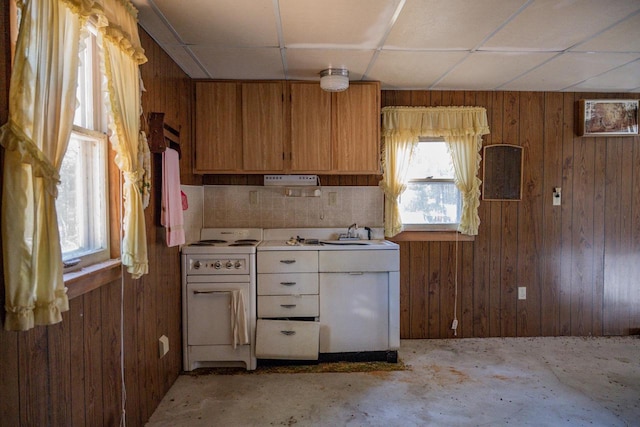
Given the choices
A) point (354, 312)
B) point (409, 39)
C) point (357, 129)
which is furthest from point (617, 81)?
point (354, 312)

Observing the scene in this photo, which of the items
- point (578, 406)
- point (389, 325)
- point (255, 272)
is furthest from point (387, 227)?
point (578, 406)

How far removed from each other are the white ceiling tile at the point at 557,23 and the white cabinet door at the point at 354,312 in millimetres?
1880

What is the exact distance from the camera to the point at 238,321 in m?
2.86

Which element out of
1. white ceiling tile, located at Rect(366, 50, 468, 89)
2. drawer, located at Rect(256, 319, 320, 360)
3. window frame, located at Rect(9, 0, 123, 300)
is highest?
white ceiling tile, located at Rect(366, 50, 468, 89)

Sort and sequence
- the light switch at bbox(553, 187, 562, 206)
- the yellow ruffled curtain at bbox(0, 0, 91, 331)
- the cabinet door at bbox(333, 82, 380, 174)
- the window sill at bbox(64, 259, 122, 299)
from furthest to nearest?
the light switch at bbox(553, 187, 562, 206), the cabinet door at bbox(333, 82, 380, 174), the window sill at bbox(64, 259, 122, 299), the yellow ruffled curtain at bbox(0, 0, 91, 331)

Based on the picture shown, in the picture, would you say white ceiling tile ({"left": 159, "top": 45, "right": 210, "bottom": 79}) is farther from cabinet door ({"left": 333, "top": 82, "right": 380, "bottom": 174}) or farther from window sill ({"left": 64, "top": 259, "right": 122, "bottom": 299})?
window sill ({"left": 64, "top": 259, "right": 122, "bottom": 299})

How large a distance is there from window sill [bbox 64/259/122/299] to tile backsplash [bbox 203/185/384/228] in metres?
1.71

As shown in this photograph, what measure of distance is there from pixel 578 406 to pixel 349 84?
288 cm

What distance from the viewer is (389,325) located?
3.03m

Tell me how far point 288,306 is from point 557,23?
8.45ft

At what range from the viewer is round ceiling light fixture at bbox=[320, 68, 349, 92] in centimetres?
301

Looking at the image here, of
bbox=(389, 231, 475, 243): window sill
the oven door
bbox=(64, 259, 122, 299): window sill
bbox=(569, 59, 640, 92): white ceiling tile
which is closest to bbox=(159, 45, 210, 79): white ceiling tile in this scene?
bbox=(64, 259, 122, 299): window sill

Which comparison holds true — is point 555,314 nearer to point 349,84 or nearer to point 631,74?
point 631,74

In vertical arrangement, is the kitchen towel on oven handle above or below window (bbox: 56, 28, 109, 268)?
below
